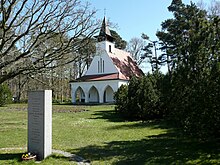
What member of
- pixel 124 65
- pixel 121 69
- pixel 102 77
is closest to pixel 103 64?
pixel 102 77

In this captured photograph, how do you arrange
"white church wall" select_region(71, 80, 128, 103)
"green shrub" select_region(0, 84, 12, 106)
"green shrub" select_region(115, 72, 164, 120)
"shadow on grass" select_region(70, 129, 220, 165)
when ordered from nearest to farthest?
"shadow on grass" select_region(70, 129, 220, 165), "green shrub" select_region(115, 72, 164, 120), "green shrub" select_region(0, 84, 12, 106), "white church wall" select_region(71, 80, 128, 103)

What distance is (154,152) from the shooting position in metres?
9.19

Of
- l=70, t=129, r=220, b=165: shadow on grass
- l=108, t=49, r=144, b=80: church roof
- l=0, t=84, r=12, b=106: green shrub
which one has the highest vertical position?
l=108, t=49, r=144, b=80: church roof

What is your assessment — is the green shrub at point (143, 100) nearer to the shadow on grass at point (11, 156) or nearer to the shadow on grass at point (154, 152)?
the shadow on grass at point (154, 152)

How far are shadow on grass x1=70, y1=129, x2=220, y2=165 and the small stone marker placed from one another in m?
1.28

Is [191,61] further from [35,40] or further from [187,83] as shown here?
[35,40]

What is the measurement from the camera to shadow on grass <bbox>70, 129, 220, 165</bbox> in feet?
26.4

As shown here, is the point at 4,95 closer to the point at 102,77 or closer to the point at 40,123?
the point at 102,77

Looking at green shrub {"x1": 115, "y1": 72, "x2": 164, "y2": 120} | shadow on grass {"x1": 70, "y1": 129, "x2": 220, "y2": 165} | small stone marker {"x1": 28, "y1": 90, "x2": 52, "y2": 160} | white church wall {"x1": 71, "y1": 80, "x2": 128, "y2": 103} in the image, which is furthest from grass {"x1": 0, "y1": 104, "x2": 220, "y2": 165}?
white church wall {"x1": 71, "y1": 80, "x2": 128, "y2": 103}

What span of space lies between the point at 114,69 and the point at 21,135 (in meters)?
35.0

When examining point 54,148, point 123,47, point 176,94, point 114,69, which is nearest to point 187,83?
point 176,94

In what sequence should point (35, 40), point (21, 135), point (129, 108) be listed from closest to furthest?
point (21, 135)
point (35, 40)
point (129, 108)

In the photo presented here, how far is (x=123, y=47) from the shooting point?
6631 cm

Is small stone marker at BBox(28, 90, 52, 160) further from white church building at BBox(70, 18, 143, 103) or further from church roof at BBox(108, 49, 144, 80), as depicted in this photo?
church roof at BBox(108, 49, 144, 80)
